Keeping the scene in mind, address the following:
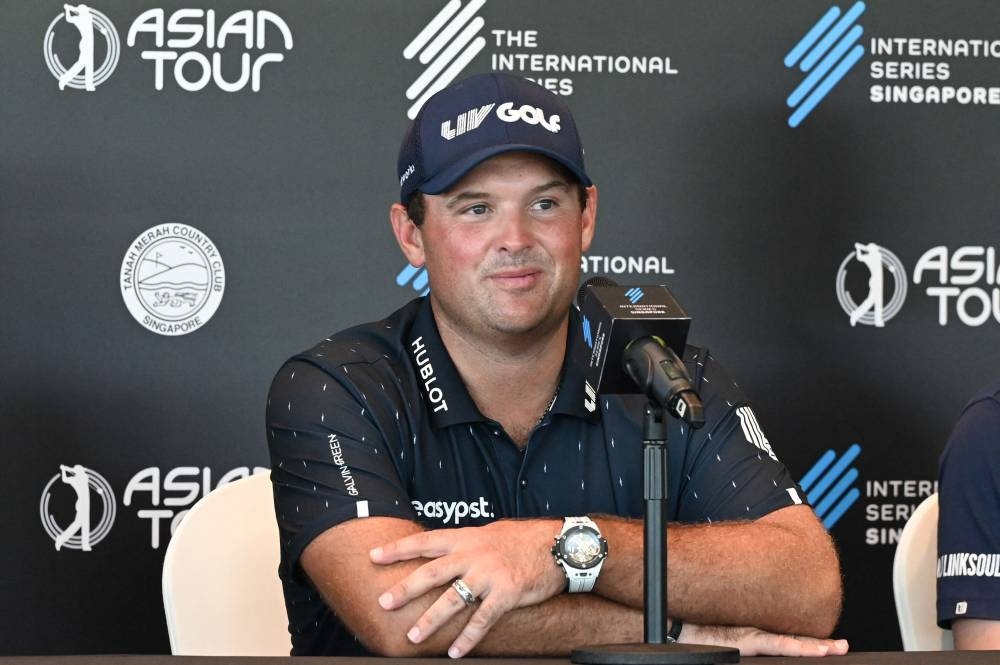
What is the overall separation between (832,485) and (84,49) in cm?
188

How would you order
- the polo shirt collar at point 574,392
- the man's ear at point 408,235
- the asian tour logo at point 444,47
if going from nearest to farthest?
1. the polo shirt collar at point 574,392
2. the man's ear at point 408,235
3. the asian tour logo at point 444,47

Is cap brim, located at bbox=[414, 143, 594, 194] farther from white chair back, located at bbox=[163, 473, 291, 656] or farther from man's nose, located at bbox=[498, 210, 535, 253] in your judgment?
white chair back, located at bbox=[163, 473, 291, 656]

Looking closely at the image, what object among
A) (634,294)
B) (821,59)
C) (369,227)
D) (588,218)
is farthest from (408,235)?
(821,59)

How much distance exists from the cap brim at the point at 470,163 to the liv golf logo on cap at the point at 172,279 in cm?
93

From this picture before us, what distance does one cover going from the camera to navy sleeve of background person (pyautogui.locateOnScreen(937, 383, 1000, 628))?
2311 mm

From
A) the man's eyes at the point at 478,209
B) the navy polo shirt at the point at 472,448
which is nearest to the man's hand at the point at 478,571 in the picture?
Answer: the navy polo shirt at the point at 472,448

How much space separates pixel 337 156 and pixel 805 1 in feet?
3.64

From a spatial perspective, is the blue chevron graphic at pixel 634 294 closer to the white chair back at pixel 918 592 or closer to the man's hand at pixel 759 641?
the man's hand at pixel 759 641

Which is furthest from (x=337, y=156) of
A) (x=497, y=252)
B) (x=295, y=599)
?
(x=295, y=599)

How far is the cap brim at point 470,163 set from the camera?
2.17 m

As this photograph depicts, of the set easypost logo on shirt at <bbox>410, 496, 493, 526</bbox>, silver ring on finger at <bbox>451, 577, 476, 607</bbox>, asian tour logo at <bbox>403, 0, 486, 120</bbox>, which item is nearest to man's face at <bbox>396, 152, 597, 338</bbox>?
easypost logo on shirt at <bbox>410, 496, 493, 526</bbox>

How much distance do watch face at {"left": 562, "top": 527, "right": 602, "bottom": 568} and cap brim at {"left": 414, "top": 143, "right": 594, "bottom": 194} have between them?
2.00 feet

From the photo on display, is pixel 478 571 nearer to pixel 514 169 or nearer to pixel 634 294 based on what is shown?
pixel 634 294

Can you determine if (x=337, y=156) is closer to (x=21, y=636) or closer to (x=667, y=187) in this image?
(x=667, y=187)
